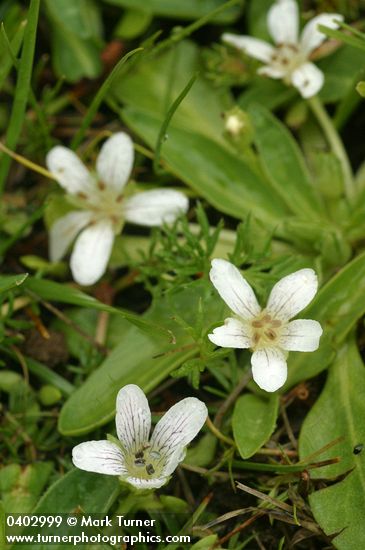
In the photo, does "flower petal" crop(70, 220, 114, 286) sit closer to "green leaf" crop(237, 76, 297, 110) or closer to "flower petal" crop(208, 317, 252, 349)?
"flower petal" crop(208, 317, 252, 349)

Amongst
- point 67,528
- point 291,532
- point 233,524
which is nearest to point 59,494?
point 67,528

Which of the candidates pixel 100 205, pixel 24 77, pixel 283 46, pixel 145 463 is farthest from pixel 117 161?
pixel 145 463

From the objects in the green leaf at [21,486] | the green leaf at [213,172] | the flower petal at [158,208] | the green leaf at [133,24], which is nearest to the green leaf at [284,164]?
the green leaf at [213,172]

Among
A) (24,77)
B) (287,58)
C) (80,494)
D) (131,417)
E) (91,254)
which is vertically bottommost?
(80,494)

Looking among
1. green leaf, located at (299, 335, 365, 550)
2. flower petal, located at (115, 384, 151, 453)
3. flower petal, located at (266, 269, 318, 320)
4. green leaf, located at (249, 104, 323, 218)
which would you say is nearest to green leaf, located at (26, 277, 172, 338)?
flower petal, located at (115, 384, 151, 453)

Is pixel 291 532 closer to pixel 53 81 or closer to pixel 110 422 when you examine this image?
pixel 110 422

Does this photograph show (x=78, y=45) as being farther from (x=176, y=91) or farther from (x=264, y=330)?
(x=264, y=330)

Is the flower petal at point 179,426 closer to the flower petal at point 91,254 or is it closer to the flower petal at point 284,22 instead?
the flower petal at point 91,254
